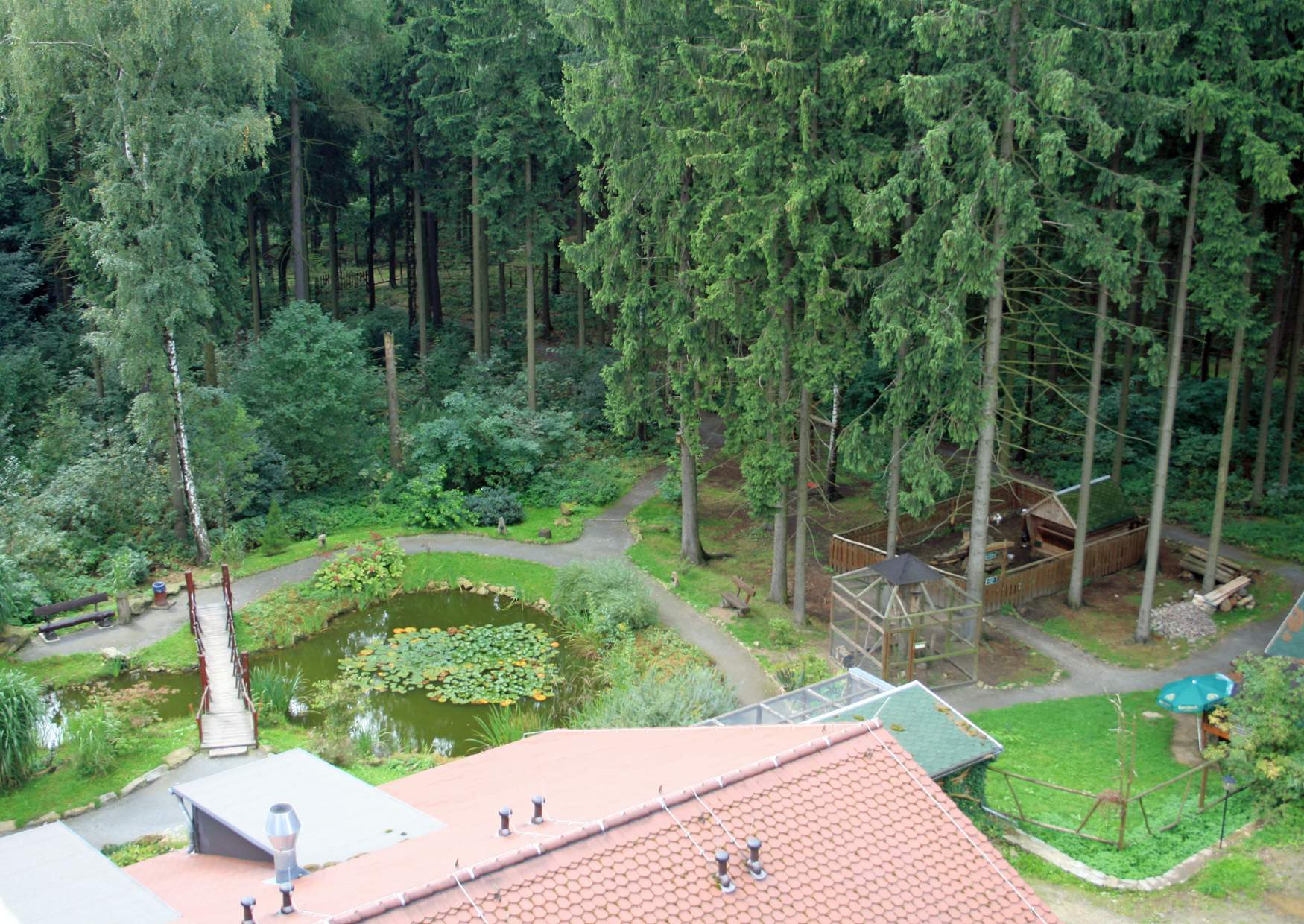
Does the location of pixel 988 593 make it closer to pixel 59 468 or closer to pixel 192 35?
pixel 192 35

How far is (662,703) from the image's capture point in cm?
1608

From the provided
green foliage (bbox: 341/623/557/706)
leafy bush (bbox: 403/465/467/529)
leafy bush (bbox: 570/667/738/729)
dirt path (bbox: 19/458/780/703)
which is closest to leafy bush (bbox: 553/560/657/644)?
dirt path (bbox: 19/458/780/703)

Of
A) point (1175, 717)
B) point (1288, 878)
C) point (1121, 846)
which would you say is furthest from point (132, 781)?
point (1175, 717)

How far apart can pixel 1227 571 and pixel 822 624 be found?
8.80 metres

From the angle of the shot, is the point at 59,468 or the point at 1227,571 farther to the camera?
the point at 59,468

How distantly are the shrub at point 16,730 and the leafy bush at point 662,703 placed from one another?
831cm

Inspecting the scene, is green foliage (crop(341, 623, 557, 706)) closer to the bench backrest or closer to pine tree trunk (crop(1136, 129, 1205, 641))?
the bench backrest

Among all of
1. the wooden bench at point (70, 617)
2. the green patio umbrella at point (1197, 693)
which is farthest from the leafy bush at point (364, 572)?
the green patio umbrella at point (1197, 693)

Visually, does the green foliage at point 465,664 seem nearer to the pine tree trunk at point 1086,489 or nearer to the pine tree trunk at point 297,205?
the pine tree trunk at point 1086,489

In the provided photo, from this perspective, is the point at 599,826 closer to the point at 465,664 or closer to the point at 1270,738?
the point at 1270,738

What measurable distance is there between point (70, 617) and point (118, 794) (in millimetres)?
7680

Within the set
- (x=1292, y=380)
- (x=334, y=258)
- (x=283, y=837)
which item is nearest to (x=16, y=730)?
(x=283, y=837)

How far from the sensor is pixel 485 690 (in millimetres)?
19875

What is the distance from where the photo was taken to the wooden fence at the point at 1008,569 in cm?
2191
